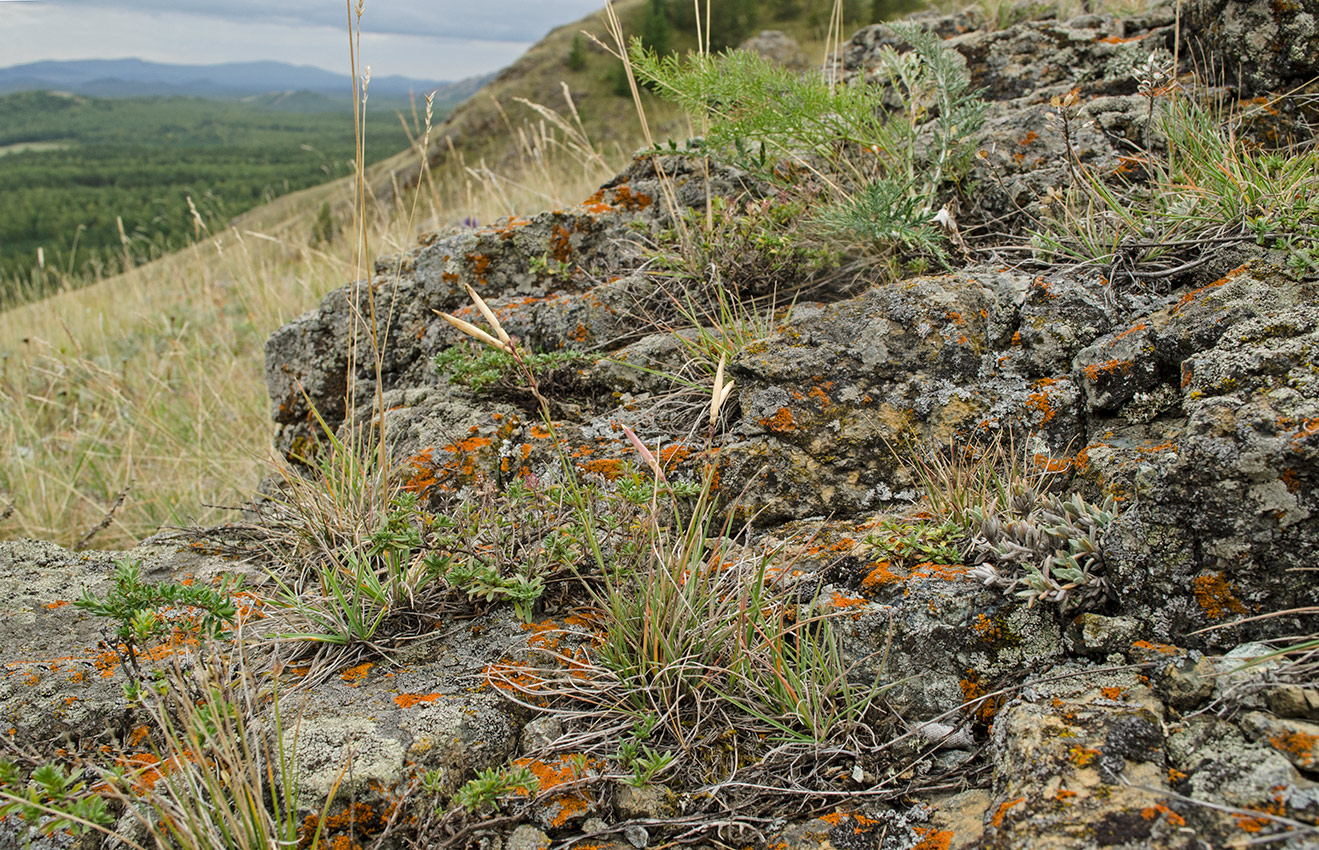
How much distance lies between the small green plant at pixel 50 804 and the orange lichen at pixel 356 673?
22.3 inches

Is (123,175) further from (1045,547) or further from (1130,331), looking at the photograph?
(1045,547)

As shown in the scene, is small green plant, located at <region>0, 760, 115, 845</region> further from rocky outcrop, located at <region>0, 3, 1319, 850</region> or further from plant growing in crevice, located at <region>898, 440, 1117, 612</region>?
plant growing in crevice, located at <region>898, 440, 1117, 612</region>

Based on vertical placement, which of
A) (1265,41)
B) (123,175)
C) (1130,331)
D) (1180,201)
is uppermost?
(123,175)

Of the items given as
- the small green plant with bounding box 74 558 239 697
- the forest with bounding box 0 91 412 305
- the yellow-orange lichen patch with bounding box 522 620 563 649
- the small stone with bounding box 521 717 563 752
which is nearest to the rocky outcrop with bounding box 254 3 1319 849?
the small stone with bounding box 521 717 563 752

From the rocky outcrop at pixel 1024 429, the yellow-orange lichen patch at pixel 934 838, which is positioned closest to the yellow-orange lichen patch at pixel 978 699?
the rocky outcrop at pixel 1024 429

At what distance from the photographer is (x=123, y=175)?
3029 inches

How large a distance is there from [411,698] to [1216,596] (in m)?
1.99

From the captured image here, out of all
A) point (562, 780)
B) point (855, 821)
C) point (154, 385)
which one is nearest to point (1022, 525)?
point (855, 821)

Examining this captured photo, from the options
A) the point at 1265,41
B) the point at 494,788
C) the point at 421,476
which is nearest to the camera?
the point at 494,788

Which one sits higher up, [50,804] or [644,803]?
[50,804]

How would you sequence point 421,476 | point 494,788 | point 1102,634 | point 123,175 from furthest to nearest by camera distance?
1. point 123,175
2. point 421,476
3. point 1102,634
4. point 494,788

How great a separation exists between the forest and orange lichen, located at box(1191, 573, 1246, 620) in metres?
4.33

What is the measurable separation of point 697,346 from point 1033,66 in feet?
9.16

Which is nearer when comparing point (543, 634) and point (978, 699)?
point (978, 699)
